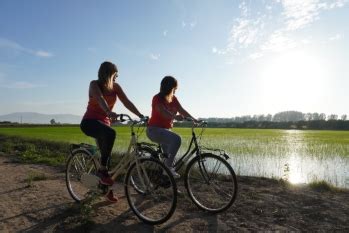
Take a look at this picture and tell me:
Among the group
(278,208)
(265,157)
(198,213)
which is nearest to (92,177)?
(198,213)

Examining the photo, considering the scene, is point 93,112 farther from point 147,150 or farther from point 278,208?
point 278,208

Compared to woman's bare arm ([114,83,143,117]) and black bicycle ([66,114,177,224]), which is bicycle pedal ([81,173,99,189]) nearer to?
black bicycle ([66,114,177,224])

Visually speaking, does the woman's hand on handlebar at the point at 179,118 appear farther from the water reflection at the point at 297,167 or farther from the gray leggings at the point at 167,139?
the water reflection at the point at 297,167

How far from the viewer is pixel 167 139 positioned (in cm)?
559

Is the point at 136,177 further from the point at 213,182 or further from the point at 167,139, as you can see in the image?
the point at 213,182

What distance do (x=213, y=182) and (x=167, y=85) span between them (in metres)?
1.71

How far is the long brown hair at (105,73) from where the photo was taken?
5.21 meters

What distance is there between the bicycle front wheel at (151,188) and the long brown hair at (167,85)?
4.38 feet

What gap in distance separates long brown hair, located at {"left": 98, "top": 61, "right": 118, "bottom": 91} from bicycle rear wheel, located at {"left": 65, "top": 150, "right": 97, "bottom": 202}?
1237 millimetres

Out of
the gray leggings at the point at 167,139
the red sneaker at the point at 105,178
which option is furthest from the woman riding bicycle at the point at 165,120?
the red sneaker at the point at 105,178

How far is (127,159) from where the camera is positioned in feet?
17.2

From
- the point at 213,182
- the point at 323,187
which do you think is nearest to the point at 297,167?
the point at 323,187

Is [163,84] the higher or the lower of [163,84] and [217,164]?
the higher

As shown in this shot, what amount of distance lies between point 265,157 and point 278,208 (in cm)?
1089
